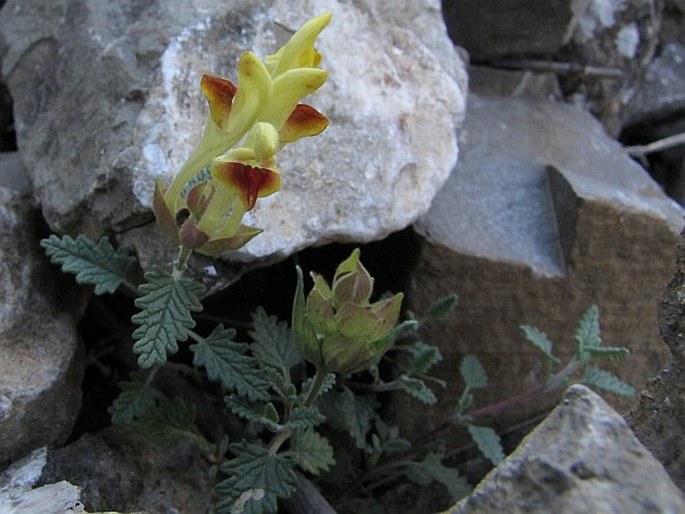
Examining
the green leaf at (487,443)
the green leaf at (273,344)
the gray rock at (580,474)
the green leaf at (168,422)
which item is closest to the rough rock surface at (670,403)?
the gray rock at (580,474)

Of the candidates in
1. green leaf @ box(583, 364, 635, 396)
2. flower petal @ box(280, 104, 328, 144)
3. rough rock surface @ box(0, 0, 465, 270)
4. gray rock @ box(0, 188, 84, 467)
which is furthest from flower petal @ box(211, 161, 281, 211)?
green leaf @ box(583, 364, 635, 396)

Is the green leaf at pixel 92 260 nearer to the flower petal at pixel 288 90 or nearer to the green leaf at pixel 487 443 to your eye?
the flower petal at pixel 288 90

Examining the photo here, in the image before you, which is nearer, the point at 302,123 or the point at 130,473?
the point at 302,123

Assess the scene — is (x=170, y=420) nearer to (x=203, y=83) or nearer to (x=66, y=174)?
(x=66, y=174)

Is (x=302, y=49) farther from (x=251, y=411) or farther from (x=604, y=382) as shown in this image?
(x=604, y=382)

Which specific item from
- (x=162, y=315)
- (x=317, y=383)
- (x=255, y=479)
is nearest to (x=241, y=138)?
(x=162, y=315)
